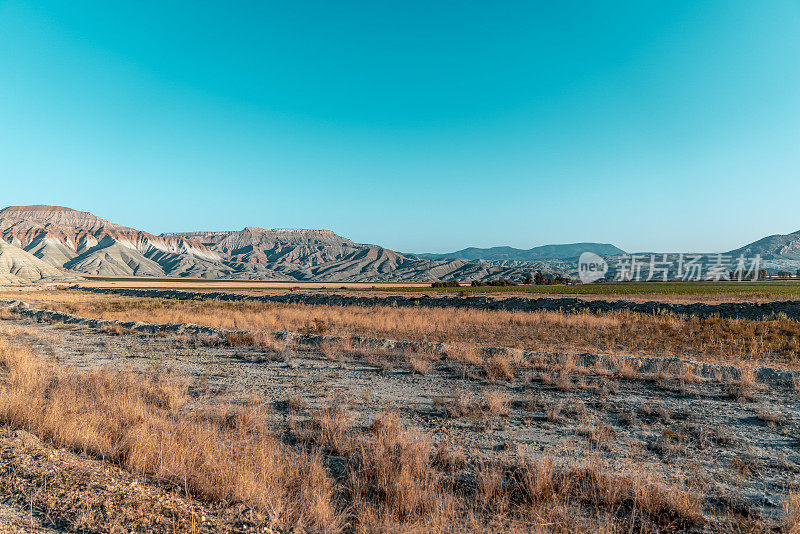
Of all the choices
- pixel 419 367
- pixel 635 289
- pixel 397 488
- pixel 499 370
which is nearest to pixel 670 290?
pixel 635 289

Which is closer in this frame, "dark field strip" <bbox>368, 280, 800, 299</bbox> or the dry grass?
the dry grass

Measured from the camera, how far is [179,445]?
15.8 ft

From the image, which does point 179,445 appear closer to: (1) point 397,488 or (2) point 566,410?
(1) point 397,488

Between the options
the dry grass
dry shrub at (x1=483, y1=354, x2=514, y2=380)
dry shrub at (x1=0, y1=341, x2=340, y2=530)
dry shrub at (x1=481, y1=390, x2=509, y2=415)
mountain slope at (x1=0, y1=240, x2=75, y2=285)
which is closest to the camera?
dry shrub at (x1=0, y1=341, x2=340, y2=530)

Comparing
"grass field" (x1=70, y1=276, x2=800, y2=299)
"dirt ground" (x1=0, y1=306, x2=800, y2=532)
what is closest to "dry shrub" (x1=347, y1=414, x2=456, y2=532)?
"dirt ground" (x1=0, y1=306, x2=800, y2=532)

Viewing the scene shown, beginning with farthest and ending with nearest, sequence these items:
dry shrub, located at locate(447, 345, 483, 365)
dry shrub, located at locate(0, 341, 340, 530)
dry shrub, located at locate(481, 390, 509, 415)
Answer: dry shrub, located at locate(447, 345, 483, 365)
dry shrub, located at locate(481, 390, 509, 415)
dry shrub, located at locate(0, 341, 340, 530)

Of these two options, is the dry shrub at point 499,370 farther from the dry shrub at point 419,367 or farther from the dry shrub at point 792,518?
the dry shrub at point 792,518

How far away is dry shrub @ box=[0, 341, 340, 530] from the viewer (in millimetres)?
3822

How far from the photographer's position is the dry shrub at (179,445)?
3.82m

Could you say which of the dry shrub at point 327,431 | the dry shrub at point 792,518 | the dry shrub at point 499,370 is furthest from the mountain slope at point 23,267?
the dry shrub at point 792,518

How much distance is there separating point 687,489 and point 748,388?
620 cm

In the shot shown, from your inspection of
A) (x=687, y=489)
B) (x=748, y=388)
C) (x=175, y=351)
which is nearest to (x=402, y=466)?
(x=687, y=489)

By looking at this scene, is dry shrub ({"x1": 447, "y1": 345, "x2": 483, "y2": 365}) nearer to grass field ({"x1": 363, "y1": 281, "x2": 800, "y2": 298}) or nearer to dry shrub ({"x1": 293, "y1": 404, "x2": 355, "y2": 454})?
dry shrub ({"x1": 293, "y1": 404, "x2": 355, "y2": 454})

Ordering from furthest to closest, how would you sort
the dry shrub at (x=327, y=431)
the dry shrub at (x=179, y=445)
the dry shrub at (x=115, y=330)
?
the dry shrub at (x=115, y=330) → the dry shrub at (x=327, y=431) → the dry shrub at (x=179, y=445)
